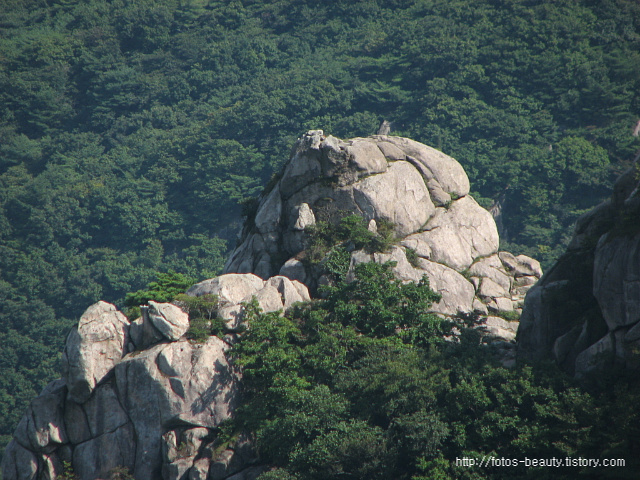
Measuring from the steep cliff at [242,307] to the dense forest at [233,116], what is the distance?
3746cm

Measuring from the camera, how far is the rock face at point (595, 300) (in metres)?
24.0

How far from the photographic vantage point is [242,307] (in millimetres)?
31703

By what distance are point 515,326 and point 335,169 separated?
11.0 meters

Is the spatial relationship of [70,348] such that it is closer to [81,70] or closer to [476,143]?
[476,143]

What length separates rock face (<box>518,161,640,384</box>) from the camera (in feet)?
78.8

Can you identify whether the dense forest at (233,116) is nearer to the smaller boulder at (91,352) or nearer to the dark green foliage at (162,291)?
the dark green foliage at (162,291)

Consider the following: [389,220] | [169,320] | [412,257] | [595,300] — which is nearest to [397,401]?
[595,300]

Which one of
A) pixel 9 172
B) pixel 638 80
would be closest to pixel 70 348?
pixel 638 80

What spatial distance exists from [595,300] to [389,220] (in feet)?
39.1

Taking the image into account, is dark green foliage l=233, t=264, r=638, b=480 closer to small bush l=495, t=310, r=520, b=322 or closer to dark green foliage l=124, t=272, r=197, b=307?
small bush l=495, t=310, r=520, b=322

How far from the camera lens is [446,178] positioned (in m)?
39.0

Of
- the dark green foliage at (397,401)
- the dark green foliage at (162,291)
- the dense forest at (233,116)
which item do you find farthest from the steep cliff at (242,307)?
the dense forest at (233,116)

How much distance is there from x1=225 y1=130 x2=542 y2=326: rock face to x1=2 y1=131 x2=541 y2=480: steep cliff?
59 millimetres

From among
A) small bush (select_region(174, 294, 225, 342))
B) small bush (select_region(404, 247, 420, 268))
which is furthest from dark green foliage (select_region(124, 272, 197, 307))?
small bush (select_region(404, 247, 420, 268))
